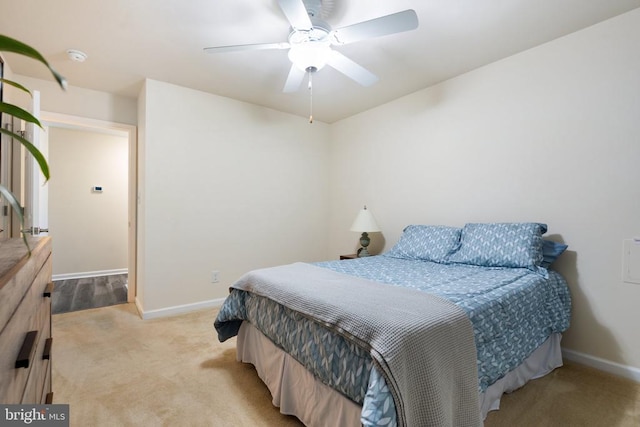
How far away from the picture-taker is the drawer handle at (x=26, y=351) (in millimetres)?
688

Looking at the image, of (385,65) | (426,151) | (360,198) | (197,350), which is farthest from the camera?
(360,198)

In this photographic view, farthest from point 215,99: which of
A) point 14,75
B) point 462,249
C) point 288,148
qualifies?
point 462,249

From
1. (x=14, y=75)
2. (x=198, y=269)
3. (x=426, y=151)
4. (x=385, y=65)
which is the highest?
(x=385, y=65)

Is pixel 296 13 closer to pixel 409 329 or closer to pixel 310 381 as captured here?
pixel 409 329

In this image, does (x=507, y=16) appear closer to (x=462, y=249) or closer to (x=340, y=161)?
(x=462, y=249)

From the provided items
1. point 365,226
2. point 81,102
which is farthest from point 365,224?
point 81,102

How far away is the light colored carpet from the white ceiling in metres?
2.36

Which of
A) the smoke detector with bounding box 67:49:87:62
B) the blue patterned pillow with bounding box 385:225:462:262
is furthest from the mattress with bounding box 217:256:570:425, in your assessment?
the smoke detector with bounding box 67:49:87:62

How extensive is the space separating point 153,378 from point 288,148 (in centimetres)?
287

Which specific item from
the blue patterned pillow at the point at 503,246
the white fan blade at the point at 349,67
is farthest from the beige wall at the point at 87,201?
the blue patterned pillow at the point at 503,246

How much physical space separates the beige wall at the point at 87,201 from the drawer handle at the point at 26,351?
4.97m

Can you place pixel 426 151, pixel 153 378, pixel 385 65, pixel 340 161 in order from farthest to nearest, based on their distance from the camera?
1. pixel 340 161
2. pixel 426 151
3. pixel 385 65
4. pixel 153 378

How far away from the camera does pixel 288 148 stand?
4008 mm

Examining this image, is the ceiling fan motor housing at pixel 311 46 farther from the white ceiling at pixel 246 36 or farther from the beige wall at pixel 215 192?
the beige wall at pixel 215 192
